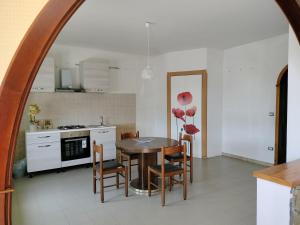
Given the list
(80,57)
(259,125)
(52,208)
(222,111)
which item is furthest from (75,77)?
(259,125)

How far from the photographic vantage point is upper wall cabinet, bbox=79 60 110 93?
16.7 ft

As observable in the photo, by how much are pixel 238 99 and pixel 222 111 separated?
0.55 metres

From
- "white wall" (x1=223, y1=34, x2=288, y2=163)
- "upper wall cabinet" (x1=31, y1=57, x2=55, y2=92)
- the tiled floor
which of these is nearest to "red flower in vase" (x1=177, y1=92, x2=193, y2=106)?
"white wall" (x1=223, y1=34, x2=288, y2=163)

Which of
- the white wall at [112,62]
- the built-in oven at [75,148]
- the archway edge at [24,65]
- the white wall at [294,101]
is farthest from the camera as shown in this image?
the white wall at [112,62]

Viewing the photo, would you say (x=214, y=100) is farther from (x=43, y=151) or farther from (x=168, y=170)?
(x=43, y=151)

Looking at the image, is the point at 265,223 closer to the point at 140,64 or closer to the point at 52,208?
the point at 52,208

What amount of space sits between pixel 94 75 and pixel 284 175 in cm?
427

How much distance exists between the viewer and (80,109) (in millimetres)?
5352

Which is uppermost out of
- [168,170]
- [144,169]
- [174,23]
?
[174,23]

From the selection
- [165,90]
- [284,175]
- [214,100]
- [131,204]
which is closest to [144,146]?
[131,204]

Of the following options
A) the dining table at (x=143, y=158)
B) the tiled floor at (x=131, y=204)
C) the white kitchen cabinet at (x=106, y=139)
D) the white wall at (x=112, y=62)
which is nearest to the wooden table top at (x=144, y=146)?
the dining table at (x=143, y=158)

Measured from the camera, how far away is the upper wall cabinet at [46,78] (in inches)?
178

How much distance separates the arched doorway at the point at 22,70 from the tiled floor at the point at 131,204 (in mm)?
1929

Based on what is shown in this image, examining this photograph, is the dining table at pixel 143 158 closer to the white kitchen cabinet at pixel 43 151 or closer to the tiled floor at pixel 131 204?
the tiled floor at pixel 131 204
